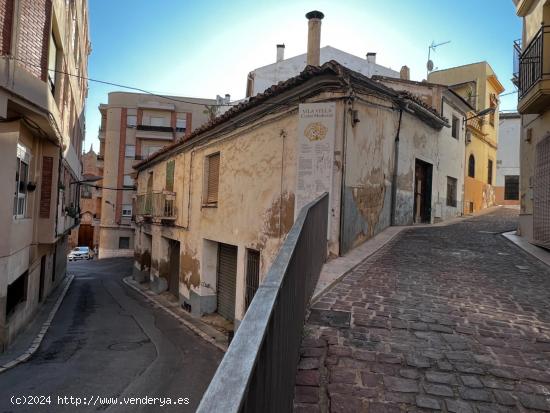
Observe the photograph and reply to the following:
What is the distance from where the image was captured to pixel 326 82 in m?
7.83

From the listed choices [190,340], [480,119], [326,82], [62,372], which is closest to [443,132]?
[480,119]

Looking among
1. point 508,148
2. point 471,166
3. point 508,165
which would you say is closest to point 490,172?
point 471,166

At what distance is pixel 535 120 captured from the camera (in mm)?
10188

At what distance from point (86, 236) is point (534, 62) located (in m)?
45.8

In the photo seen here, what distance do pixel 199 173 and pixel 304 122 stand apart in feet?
19.9

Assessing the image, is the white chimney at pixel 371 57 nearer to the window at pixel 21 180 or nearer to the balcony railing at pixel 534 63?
the balcony railing at pixel 534 63

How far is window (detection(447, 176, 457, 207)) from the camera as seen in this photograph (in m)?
16.5

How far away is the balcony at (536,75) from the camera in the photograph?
8.70 meters

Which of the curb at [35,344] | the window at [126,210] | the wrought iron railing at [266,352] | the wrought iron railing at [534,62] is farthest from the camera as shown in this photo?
the window at [126,210]

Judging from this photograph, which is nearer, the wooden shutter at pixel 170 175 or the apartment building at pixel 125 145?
the wooden shutter at pixel 170 175

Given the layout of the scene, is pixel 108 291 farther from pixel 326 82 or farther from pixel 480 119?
pixel 480 119

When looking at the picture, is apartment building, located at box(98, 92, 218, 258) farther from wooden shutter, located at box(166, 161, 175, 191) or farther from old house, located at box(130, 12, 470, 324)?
old house, located at box(130, 12, 470, 324)

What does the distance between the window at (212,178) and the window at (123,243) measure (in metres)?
25.8

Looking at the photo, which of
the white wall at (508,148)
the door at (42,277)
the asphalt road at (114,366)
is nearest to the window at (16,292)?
the asphalt road at (114,366)
